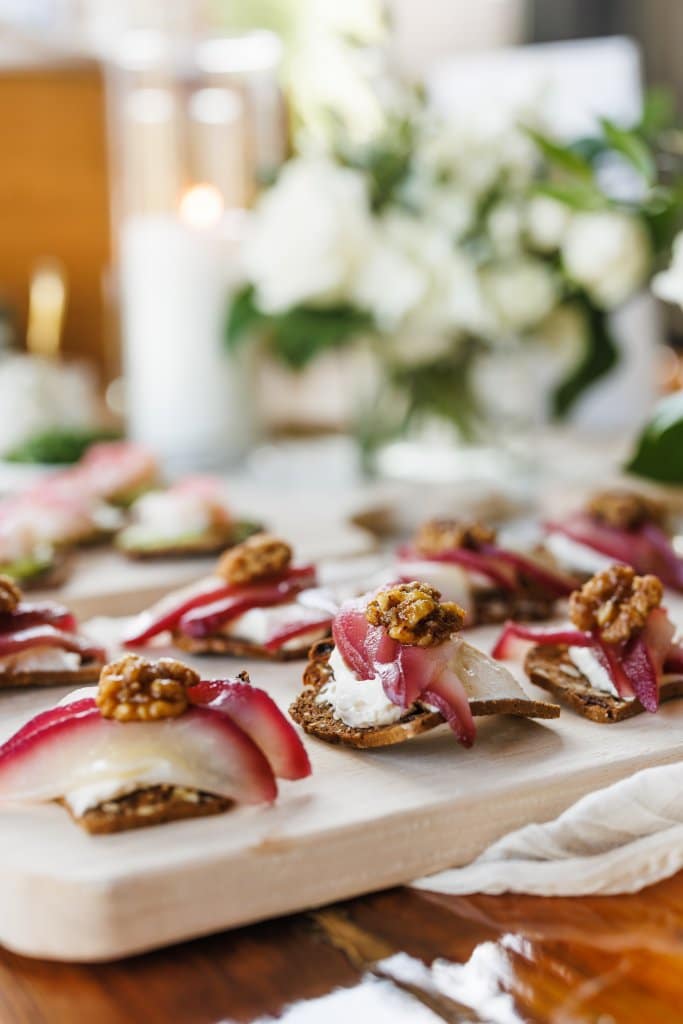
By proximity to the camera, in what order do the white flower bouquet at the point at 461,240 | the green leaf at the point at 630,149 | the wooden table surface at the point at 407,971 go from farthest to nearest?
the white flower bouquet at the point at 461,240 → the green leaf at the point at 630,149 → the wooden table surface at the point at 407,971

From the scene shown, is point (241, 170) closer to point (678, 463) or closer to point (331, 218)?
point (331, 218)

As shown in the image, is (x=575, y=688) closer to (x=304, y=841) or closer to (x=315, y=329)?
(x=304, y=841)

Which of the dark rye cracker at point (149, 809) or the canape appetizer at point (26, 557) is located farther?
the canape appetizer at point (26, 557)

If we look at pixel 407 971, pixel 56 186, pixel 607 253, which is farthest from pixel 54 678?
pixel 56 186

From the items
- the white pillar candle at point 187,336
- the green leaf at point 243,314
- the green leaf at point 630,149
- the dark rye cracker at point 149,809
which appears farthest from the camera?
the white pillar candle at point 187,336

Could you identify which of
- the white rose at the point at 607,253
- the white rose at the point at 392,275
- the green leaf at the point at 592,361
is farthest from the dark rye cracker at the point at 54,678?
the green leaf at the point at 592,361

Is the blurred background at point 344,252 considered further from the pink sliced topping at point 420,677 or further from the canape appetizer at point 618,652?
the pink sliced topping at point 420,677

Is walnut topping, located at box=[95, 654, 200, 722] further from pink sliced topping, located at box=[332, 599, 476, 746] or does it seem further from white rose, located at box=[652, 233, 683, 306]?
white rose, located at box=[652, 233, 683, 306]
